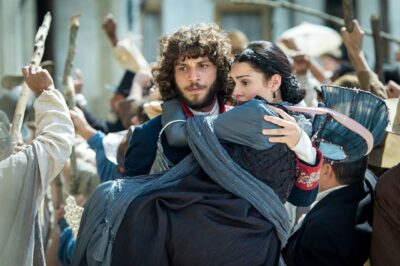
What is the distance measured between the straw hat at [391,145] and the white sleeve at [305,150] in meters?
0.80

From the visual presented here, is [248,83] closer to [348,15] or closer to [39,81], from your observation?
[39,81]

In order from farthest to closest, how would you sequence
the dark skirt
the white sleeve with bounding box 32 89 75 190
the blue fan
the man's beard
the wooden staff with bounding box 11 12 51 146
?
the wooden staff with bounding box 11 12 51 146 → the man's beard → the blue fan → the white sleeve with bounding box 32 89 75 190 → the dark skirt

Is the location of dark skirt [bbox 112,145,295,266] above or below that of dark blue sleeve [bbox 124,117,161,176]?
below

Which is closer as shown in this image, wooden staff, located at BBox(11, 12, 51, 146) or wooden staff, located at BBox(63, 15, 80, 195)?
wooden staff, located at BBox(11, 12, 51, 146)

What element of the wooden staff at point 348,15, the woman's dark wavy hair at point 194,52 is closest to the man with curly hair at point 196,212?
the woman's dark wavy hair at point 194,52

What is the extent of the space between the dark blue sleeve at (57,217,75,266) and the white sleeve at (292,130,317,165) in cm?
190

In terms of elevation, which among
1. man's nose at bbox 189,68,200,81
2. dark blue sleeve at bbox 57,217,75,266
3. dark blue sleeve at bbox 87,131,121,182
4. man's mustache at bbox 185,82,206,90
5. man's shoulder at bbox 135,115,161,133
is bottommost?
dark blue sleeve at bbox 57,217,75,266

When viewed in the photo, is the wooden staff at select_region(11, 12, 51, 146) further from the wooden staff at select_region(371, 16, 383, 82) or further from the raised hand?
the raised hand

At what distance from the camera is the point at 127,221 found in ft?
14.2

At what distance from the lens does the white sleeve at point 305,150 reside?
4324mm

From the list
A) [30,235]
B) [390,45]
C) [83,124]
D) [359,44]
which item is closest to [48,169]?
[30,235]

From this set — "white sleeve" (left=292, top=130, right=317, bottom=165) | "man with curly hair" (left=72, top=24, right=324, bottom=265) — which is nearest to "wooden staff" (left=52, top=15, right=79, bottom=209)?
"man with curly hair" (left=72, top=24, right=324, bottom=265)

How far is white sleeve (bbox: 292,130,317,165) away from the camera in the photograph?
432 centimetres

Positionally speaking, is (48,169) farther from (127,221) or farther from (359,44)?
(359,44)
